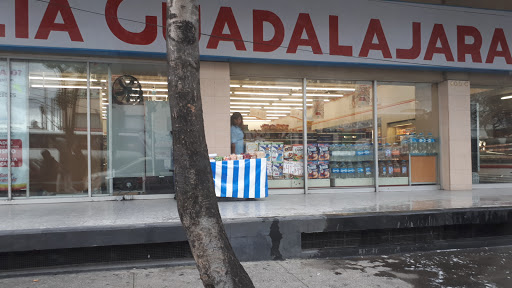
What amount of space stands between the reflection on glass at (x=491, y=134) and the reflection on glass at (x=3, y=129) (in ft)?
37.9

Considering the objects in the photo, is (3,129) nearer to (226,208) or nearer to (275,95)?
(226,208)

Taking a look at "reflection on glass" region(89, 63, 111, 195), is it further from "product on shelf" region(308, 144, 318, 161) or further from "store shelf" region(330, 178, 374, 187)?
"store shelf" region(330, 178, 374, 187)

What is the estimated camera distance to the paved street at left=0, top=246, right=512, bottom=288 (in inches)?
186

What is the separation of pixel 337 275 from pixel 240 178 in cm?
326

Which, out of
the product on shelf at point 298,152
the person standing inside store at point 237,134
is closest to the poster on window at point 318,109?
the product on shelf at point 298,152

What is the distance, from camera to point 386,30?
950 centimetres

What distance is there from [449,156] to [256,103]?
5340mm

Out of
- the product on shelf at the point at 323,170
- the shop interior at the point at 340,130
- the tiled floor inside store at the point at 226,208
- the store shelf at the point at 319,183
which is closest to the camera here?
the tiled floor inside store at the point at 226,208

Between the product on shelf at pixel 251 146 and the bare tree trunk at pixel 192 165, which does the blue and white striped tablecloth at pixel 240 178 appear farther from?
the bare tree trunk at pixel 192 165

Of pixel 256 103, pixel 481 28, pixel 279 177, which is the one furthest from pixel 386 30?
pixel 279 177

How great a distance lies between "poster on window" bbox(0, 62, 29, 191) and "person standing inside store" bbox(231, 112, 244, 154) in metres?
4.46

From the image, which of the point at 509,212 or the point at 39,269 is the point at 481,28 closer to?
the point at 509,212

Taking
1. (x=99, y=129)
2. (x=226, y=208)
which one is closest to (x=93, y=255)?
(x=226, y=208)

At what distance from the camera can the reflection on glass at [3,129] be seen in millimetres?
7980
